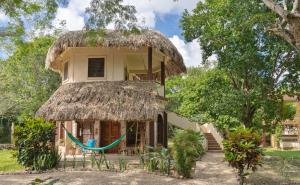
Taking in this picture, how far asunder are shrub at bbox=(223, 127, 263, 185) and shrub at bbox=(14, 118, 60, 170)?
214 inches

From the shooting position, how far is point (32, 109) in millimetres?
21656

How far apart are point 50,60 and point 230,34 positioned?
764 centimetres

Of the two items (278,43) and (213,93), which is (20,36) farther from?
(278,43)

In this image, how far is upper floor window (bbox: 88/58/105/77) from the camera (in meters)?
14.3

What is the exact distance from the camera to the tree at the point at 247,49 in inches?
500

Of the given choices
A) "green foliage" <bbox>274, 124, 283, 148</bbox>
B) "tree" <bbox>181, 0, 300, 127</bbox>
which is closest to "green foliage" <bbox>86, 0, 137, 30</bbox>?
"tree" <bbox>181, 0, 300, 127</bbox>

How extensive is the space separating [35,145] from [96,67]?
16.7 feet

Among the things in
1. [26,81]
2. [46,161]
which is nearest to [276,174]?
[46,161]

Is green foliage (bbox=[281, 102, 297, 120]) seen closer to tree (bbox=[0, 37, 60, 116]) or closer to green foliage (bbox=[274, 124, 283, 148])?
green foliage (bbox=[274, 124, 283, 148])

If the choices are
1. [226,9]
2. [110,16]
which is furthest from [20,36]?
[226,9]

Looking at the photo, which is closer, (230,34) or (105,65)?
(230,34)

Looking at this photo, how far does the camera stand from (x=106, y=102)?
497 inches

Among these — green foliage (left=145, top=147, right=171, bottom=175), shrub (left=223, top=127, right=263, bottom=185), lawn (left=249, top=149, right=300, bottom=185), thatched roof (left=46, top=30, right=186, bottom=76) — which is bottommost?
lawn (left=249, top=149, right=300, bottom=185)

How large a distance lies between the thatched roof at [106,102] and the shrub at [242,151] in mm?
4400
